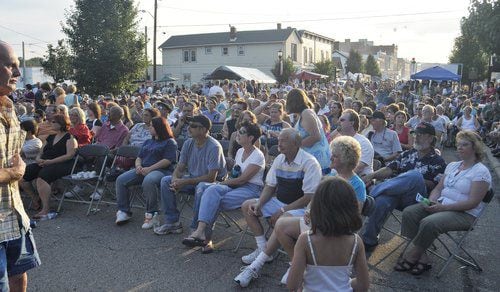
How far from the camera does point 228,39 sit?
162 feet

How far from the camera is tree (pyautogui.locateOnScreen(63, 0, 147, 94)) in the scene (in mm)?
20812

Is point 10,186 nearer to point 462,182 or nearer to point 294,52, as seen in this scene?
point 462,182

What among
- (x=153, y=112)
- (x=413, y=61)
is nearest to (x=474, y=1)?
(x=153, y=112)

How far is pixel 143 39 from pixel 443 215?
20.1 metres

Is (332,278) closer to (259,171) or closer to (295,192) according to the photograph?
(295,192)

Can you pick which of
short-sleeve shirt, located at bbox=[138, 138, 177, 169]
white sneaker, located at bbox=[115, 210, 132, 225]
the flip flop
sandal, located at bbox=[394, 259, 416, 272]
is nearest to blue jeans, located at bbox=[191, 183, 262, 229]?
the flip flop

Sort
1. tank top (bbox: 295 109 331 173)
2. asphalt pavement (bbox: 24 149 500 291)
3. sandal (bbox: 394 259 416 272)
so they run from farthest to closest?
tank top (bbox: 295 109 331 173) < sandal (bbox: 394 259 416 272) < asphalt pavement (bbox: 24 149 500 291)

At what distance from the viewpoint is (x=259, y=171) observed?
496cm

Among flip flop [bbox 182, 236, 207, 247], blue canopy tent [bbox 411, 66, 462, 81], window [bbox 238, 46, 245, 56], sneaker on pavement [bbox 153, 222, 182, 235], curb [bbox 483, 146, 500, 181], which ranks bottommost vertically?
sneaker on pavement [bbox 153, 222, 182, 235]

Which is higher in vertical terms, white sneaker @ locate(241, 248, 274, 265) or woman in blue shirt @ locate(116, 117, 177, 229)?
woman in blue shirt @ locate(116, 117, 177, 229)

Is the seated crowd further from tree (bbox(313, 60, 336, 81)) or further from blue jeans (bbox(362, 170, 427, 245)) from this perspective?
tree (bbox(313, 60, 336, 81))

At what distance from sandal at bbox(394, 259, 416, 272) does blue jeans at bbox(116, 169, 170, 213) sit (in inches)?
115

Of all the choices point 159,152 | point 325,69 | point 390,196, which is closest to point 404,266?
point 390,196

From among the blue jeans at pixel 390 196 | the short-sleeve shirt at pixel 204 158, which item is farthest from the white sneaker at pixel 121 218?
the blue jeans at pixel 390 196
